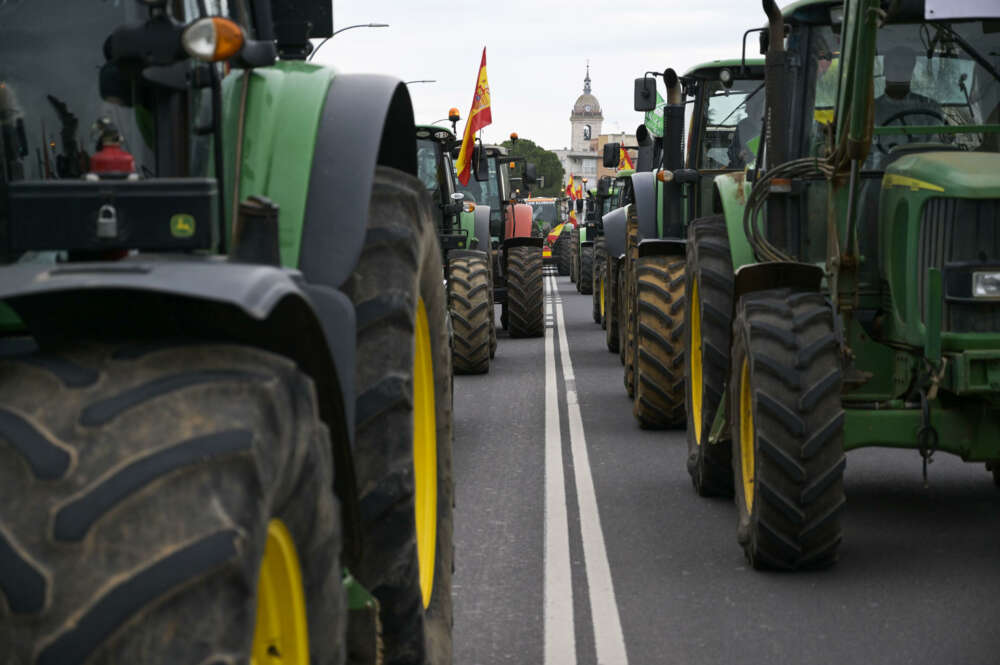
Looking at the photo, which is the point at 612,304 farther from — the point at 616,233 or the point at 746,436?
the point at 746,436

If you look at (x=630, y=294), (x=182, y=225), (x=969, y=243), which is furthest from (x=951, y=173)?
(x=630, y=294)

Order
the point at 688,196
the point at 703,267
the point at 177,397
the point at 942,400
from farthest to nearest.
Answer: the point at 688,196
the point at 703,267
the point at 942,400
the point at 177,397

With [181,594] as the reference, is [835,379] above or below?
below

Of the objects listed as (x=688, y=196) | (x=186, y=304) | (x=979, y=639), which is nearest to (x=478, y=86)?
(x=688, y=196)

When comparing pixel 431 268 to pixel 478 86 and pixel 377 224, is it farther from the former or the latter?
pixel 478 86

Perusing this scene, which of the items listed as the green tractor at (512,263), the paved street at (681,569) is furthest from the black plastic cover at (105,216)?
the green tractor at (512,263)

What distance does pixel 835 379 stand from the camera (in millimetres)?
6590

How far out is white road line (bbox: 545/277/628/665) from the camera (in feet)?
19.3

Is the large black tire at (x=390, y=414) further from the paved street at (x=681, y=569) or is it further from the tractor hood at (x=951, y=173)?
the tractor hood at (x=951, y=173)

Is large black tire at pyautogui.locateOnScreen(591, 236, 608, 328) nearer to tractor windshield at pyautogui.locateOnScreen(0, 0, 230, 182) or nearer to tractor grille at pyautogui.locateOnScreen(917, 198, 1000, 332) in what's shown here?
tractor grille at pyautogui.locateOnScreen(917, 198, 1000, 332)

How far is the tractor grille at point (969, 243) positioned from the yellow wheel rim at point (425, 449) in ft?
9.96

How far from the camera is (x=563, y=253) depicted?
152ft

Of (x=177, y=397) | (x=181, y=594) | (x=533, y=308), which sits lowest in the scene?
(x=533, y=308)

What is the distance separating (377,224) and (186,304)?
145 centimetres
